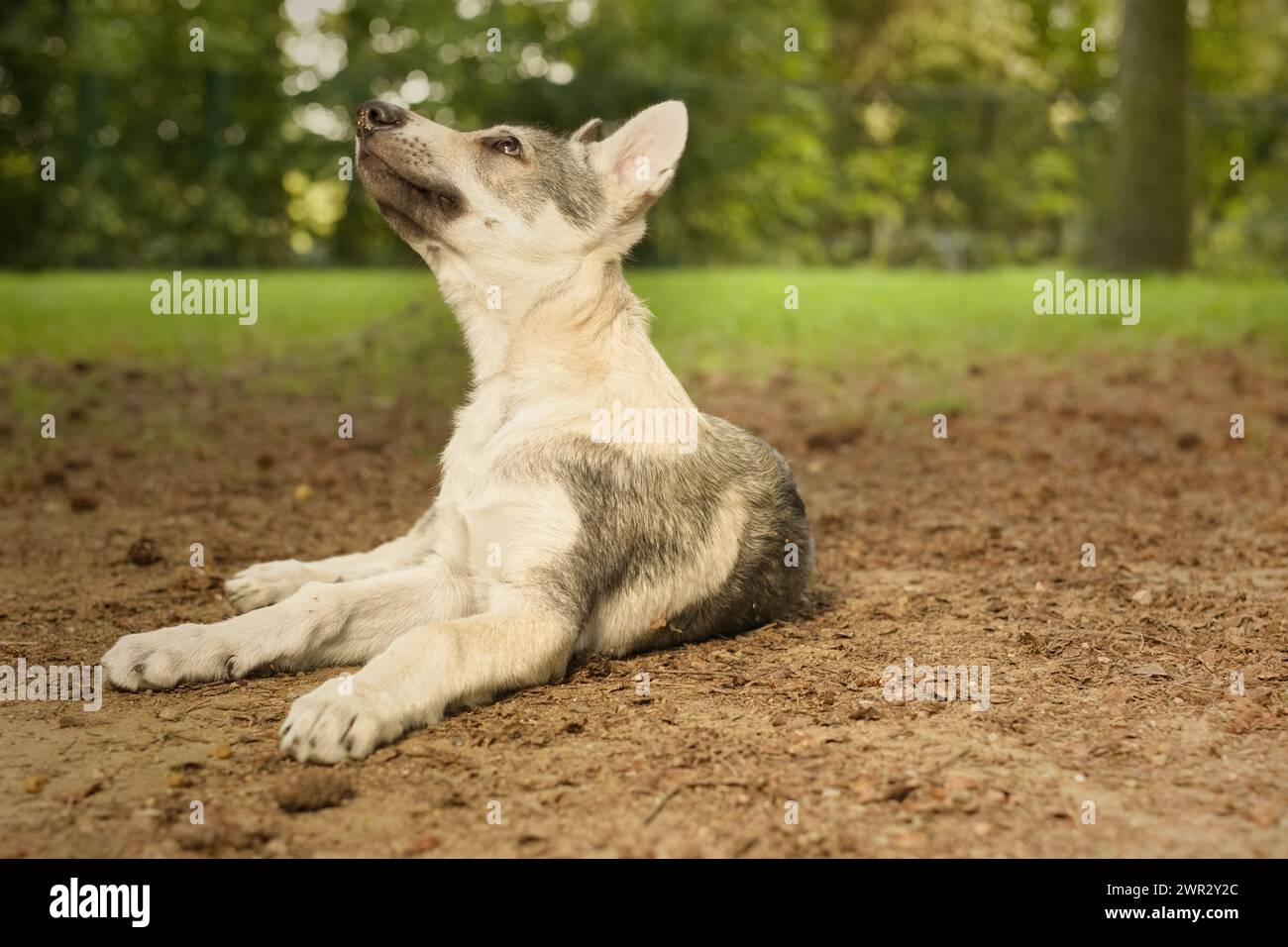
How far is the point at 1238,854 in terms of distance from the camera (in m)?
3.54

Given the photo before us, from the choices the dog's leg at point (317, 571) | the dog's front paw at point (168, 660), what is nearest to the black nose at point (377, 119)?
the dog's leg at point (317, 571)

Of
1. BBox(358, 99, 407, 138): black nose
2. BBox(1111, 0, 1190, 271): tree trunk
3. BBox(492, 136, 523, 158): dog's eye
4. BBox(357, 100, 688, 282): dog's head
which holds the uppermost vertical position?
BBox(1111, 0, 1190, 271): tree trunk

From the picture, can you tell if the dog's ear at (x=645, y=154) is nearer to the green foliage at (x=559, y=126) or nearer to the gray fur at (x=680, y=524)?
the gray fur at (x=680, y=524)

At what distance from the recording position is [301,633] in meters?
5.12

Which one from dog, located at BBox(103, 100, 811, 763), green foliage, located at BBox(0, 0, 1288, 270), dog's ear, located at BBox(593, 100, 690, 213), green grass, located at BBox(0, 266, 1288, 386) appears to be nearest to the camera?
dog, located at BBox(103, 100, 811, 763)

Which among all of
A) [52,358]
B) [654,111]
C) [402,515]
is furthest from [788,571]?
[52,358]

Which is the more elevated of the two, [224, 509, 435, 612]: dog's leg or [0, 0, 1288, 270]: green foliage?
[0, 0, 1288, 270]: green foliage

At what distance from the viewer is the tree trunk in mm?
20328

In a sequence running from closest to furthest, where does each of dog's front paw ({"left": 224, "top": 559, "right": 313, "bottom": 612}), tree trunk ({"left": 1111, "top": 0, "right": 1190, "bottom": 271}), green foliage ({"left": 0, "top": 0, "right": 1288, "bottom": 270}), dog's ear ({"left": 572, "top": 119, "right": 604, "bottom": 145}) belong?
dog's front paw ({"left": 224, "top": 559, "right": 313, "bottom": 612}) < dog's ear ({"left": 572, "top": 119, "right": 604, "bottom": 145}) < tree trunk ({"left": 1111, "top": 0, "right": 1190, "bottom": 271}) < green foliage ({"left": 0, "top": 0, "right": 1288, "bottom": 270})

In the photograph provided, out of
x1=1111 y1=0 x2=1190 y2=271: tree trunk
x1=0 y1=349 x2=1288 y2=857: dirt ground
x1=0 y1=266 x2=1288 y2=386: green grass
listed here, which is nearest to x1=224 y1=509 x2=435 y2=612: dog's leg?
x1=0 y1=349 x2=1288 y2=857: dirt ground

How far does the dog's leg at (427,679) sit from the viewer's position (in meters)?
4.19

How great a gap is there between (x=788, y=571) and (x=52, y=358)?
959 cm

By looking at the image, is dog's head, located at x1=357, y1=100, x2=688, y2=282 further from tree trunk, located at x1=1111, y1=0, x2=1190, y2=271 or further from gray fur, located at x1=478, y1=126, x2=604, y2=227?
tree trunk, located at x1=1111, y1=0, x2=1190, y2=271

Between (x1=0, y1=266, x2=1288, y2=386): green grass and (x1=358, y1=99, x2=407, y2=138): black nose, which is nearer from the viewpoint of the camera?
(x1=358, y1=99, x2=407, y2=138): black nose
